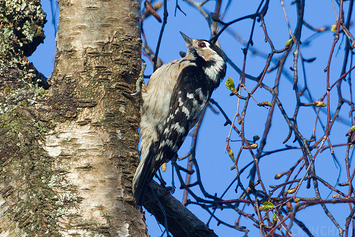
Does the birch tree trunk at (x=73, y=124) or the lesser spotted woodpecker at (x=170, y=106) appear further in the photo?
the lesser spotted woodpecker at (x=170, y=106)

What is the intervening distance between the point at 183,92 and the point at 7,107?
157 cm

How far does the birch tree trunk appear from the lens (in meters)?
1.95

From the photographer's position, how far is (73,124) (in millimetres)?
2180

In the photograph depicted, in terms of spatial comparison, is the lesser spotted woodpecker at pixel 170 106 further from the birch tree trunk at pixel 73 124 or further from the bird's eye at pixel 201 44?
the birch tree trunk at pixel 73 124

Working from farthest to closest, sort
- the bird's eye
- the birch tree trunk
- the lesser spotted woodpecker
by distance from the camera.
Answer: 1. the bird's eye
2. the lesser spotted woodpecker
3. the birch tree trunk

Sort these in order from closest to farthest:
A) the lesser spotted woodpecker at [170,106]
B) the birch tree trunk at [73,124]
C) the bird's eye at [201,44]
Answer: the birch tree trunk at [73,124] < the lesser spotted woodpecker at [170,106] < the bird's eye at [201,44]

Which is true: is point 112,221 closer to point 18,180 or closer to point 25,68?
point 18,180

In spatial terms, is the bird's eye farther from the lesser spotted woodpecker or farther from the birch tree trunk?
the birch tree trunk

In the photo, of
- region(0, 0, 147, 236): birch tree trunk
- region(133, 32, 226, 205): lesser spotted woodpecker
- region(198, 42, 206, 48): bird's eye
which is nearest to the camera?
region(0, 0, 147, 236): birch tree trunk

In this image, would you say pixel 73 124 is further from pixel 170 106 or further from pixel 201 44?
pixel 201 44

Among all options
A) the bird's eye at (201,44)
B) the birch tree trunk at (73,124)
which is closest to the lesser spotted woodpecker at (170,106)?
the bird's eye at (201,44)

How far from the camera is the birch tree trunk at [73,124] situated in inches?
76.9

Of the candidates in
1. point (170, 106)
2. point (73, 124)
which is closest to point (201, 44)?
point (170, 106)

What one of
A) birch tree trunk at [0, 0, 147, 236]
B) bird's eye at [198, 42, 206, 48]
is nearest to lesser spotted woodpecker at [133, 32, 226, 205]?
bird's eye at [198, 42, 206, 48]
